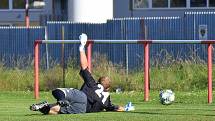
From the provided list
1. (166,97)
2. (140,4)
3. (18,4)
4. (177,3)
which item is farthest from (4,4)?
(166,97)

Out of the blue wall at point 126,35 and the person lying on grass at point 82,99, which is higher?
the blue wall at point 126,35

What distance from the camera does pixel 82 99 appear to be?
1517cm

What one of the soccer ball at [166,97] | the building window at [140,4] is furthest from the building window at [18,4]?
the soccer ball at [166,97]

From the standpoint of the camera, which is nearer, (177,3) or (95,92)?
(95,92)

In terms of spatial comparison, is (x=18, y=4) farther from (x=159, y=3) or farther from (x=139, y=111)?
(x=139, y=111)

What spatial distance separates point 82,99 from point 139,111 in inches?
55.3

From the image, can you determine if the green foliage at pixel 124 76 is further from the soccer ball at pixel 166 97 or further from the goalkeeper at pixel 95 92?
the goalkeeper at pixel 95 92

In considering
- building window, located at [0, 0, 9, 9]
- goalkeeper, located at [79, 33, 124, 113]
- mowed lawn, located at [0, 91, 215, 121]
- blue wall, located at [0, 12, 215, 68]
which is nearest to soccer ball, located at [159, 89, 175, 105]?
mowed lawn, located at [0, 91, 215, 121]

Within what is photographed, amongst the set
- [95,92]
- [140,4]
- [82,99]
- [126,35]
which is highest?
[140,4]

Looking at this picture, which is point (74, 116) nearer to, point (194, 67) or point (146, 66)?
point (146, 66)

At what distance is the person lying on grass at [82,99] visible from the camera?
1512cm

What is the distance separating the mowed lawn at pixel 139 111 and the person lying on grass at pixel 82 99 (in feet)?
0.87

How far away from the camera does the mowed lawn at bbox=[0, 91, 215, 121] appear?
1414 cm

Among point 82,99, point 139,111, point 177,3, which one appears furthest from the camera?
point 177,3
